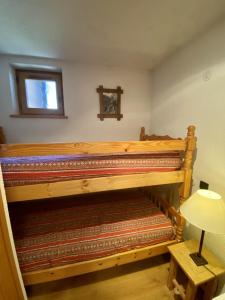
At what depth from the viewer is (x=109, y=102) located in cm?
227

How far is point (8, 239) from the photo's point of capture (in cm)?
97

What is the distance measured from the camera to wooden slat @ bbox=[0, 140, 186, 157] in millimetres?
1027

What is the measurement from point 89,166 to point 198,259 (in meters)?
1.13

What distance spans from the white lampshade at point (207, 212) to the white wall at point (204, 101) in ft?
1.21

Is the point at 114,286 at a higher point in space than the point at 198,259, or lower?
lower

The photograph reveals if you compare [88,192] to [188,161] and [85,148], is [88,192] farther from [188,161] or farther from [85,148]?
[188,161]

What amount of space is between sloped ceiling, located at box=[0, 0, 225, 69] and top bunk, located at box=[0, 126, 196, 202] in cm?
89

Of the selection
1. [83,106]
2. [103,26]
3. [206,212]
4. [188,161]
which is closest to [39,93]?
[83,106]

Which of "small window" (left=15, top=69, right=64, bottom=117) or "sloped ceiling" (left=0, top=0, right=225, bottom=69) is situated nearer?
"sloped ceiling" (left=0, top=0, right=225, bottom=69)

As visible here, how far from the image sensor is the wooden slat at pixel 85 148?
1.03 m

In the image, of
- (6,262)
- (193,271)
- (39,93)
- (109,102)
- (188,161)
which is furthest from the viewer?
(109,102)

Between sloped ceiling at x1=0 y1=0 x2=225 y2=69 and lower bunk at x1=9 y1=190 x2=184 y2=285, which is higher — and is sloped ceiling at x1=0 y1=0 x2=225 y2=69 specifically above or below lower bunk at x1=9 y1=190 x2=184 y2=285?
above

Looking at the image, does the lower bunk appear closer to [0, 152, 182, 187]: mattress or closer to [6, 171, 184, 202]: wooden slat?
[6, 171, 184, 202]: wooden slat

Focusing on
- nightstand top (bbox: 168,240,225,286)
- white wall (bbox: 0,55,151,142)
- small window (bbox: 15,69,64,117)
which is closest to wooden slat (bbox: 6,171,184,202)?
nightstand top (bbox: 168,240,225,286)
